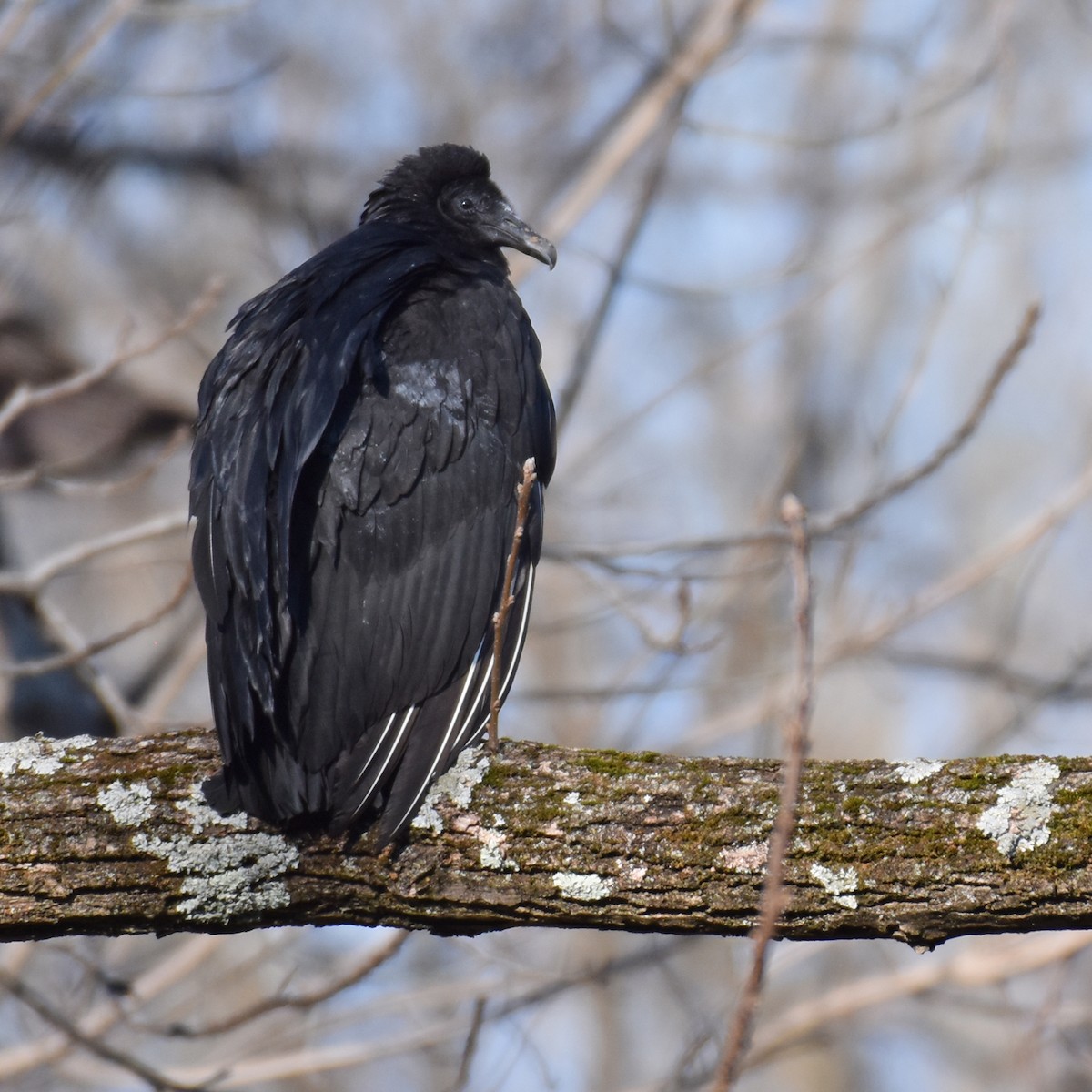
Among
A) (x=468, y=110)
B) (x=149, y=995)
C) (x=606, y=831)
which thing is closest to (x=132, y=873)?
(x=606, y=831)

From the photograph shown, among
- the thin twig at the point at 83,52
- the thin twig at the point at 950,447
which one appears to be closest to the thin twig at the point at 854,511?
the thin twig at the point at 950,447

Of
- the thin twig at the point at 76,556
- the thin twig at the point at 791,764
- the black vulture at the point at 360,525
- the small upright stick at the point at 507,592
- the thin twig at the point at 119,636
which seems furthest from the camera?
the thin twig at the point at 76,556

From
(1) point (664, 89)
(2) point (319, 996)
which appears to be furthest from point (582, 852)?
(1) point (664, 89)

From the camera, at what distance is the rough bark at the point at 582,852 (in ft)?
8.18

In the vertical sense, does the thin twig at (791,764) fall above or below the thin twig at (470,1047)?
below

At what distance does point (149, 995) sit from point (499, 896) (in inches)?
100

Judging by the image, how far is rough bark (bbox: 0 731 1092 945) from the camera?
249 centimetres

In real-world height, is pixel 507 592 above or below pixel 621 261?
below

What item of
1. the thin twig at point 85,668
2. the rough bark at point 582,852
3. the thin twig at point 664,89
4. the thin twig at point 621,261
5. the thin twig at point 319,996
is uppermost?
the thin twig at point 664,89

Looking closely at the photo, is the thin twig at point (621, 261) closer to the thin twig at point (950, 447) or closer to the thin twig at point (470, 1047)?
the thin twig at point (950, 447)

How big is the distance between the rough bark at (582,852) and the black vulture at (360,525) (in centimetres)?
14

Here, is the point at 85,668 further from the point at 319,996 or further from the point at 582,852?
the point at 582,852

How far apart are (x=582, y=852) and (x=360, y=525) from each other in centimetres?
109

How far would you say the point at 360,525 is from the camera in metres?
3.32
